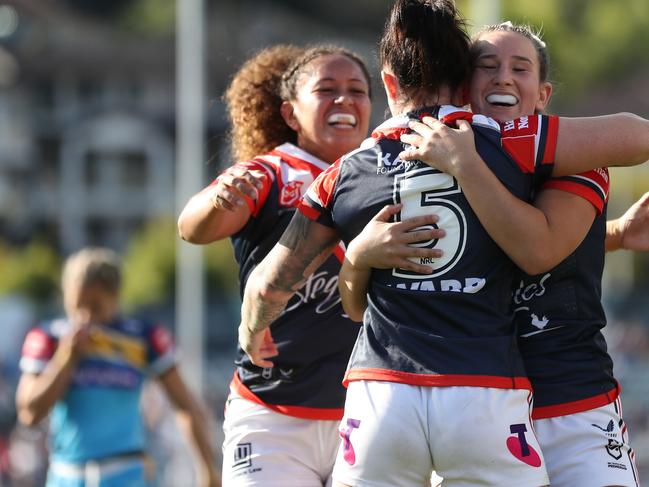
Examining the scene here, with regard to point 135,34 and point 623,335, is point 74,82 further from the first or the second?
point 623,335

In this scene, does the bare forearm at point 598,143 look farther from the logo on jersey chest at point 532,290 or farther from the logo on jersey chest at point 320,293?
the logo on jersey chest at point 320,293

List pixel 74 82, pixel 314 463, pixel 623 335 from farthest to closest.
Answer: pixel 74 82, pixel 623 335, pixel 314 463

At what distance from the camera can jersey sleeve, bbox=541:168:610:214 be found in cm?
335

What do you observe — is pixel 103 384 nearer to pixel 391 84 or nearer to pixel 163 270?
pixel 391 84

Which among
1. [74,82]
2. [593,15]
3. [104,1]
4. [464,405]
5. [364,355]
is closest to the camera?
[464,405]

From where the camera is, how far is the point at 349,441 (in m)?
3.33

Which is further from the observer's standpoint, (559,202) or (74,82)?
(74,82)

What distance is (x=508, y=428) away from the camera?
3.21 meters

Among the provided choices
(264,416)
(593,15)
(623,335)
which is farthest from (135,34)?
(264,416)

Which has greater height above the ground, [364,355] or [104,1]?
[104,1]

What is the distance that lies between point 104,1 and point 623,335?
50.3 metres

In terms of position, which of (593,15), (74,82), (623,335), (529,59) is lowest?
(623,335)

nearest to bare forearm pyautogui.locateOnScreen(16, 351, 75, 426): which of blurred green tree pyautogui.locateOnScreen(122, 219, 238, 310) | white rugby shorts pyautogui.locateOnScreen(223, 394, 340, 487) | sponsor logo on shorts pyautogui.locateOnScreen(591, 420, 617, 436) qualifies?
white rugby shorts pyautogui.locateOnScreen(223, 394, 340, 487)

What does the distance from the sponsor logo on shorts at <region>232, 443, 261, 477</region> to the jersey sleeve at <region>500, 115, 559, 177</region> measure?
1.66 m
